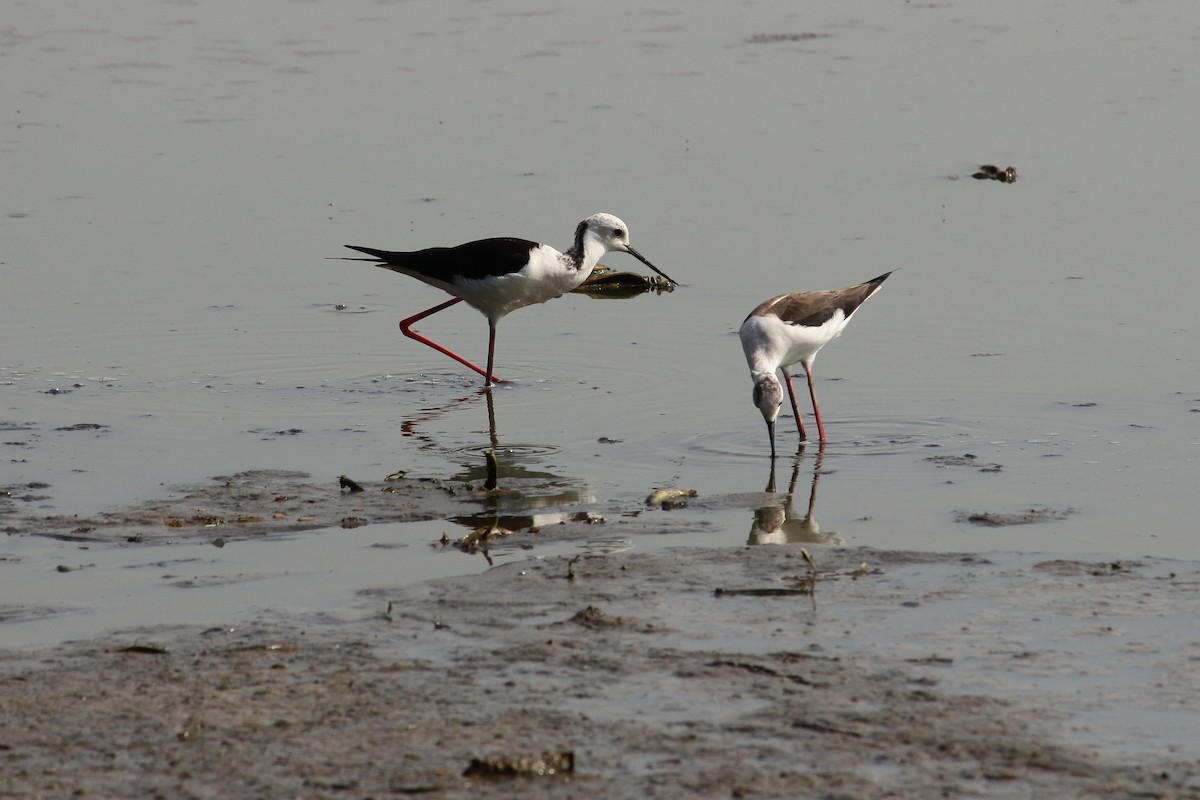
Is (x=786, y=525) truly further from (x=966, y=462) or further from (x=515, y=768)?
(x=515, y=768)

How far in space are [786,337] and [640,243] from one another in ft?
11.4

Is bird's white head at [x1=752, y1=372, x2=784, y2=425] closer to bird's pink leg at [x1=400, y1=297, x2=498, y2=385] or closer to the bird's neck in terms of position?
bird's pink leg at [x1=400, y1=297, x2=498, y2=385]

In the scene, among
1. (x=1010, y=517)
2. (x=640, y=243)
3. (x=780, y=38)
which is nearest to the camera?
(x=1010, y=517)

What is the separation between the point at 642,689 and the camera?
4.93 metres

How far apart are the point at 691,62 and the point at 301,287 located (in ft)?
25.1

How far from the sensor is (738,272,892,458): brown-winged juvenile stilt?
8.41m

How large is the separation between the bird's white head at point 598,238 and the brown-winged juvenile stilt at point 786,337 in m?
1.89

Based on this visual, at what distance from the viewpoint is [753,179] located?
13.7m

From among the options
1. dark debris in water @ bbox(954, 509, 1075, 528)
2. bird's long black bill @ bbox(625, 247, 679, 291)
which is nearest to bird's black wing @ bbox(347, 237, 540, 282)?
bird's long black bill @ bbox(625, 247, 679, 291)

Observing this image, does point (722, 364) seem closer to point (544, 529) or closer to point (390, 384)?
point (390, 384)

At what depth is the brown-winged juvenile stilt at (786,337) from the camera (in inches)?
331

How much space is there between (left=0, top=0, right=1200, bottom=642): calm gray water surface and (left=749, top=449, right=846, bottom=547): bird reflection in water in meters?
0.08

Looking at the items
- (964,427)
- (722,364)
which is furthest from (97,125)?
(964,427)

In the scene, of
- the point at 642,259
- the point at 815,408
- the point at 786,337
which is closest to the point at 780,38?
the point at 642,259
